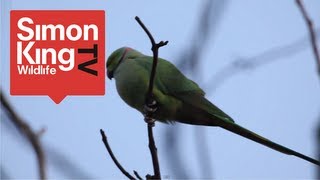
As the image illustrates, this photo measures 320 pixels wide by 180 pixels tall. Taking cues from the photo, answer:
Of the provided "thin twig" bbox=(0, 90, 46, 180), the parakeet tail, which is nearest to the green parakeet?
the parakeet tail

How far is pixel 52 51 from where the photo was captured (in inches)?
127

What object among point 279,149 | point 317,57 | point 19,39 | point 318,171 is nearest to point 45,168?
point 318,171

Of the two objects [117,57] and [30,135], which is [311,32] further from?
[117,57]

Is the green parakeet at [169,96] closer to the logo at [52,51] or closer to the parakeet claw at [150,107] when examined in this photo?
the parakeet claw at [150,107]

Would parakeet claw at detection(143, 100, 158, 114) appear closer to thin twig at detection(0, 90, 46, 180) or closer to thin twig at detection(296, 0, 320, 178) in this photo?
Answer: thin twig at detection(296, 0, 320, 178)

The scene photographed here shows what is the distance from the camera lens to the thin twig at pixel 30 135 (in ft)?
3.28

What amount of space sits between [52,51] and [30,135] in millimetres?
2243

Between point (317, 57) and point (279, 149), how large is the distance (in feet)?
5.84

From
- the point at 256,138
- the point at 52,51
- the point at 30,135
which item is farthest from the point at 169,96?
the point at 30,135

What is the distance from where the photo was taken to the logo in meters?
3.23

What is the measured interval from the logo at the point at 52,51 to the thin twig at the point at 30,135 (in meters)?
2.18

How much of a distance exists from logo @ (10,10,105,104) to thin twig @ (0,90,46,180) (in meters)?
2.18

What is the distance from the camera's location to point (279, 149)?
9.50 feet

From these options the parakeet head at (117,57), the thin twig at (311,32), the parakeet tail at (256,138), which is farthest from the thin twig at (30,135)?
the parakeet head at (117,57)
